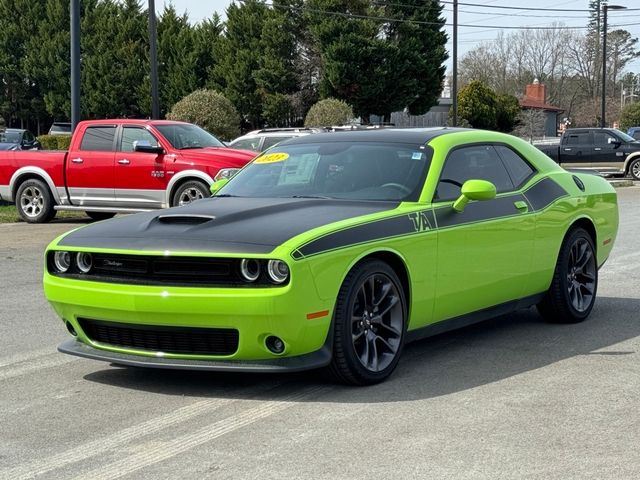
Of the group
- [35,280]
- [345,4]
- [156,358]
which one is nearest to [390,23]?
[345,4]

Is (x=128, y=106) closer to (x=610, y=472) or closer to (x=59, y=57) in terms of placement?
Answer: (x=59, y=57)

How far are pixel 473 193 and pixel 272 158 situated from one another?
156 centimetres

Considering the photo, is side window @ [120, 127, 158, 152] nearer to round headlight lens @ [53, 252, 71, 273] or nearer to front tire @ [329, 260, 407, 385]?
round headlight lens @ [53, 252, 71, 273]

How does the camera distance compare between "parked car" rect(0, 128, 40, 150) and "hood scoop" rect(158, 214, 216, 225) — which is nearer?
"hood scoop" rect(158, 214, 216, 225)

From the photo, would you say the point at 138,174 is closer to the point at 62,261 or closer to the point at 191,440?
the point at 62,261

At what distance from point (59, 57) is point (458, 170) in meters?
58.2

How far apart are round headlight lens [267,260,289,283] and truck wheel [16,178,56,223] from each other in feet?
42.2

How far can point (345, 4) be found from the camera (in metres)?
→ 54.9

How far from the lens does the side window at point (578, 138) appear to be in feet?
115

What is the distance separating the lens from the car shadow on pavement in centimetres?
573

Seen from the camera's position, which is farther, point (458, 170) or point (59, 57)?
point (59, 57)

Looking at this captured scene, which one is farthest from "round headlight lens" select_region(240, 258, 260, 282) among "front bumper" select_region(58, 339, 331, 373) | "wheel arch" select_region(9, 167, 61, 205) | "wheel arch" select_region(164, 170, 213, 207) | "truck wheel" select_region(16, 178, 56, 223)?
"truck wheel" select_region(16, 178, 56, 223)

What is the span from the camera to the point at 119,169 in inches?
661

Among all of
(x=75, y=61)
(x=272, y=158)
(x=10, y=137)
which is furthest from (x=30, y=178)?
(x=10, y=137)
